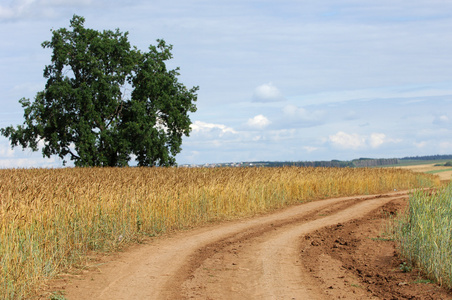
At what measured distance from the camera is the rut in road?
8.50 meters

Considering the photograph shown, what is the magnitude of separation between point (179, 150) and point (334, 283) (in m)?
38.9

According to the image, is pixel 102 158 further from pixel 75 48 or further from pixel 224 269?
pixel 224 269

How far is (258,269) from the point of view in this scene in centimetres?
1005

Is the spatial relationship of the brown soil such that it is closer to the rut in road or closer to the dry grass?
the rut in road

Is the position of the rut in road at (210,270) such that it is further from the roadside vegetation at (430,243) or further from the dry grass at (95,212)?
the roadside vegetation at (430,243)

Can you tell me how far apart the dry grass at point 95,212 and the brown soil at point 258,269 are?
67 centimetres

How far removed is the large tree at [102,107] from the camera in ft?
141

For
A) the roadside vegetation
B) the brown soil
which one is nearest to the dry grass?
the brown soil

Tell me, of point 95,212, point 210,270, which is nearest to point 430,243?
point 210,270

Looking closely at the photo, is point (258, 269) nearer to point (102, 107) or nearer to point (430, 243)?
point (430, 243)

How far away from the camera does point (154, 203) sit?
15.7 m

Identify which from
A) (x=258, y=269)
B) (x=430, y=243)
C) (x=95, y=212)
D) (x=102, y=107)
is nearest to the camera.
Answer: (x=430, y=243)

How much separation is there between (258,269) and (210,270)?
1009 millimetres

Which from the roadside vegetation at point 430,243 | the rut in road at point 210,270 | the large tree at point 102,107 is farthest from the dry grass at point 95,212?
the large tree at point 102,107
